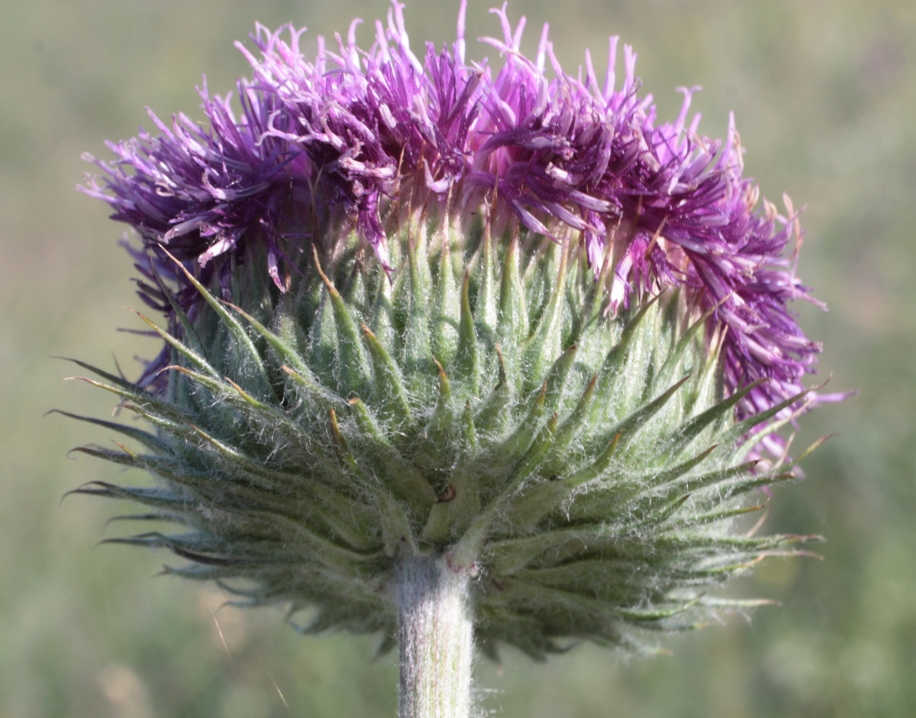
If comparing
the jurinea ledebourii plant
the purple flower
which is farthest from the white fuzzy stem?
the purple flower

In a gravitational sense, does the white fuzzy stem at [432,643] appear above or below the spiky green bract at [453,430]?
below

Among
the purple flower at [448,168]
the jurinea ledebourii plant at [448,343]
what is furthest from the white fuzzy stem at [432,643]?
the purple flower at [448,168]

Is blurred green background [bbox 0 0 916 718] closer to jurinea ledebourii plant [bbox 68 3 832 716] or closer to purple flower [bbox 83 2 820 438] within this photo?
jurinea ledebourii plant [bbox 68 3 832 716]

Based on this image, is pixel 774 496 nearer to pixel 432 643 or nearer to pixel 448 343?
pixel 432 643

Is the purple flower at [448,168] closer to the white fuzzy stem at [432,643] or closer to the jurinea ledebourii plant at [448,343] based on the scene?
the jurinea ledebourii plant at [448,343]

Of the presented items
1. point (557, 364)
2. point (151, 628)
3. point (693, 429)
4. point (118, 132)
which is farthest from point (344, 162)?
point (118, 132)

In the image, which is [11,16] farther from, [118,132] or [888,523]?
[888,523]
